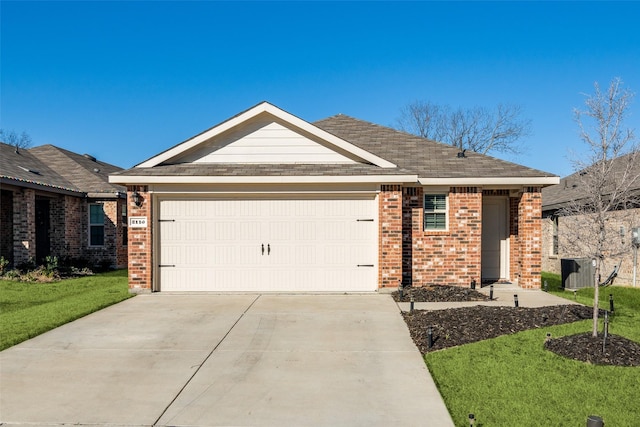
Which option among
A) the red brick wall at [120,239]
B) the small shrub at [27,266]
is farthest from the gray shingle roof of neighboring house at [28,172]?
the small shrub at [27,266]

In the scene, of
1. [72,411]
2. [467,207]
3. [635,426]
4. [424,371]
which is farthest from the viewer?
[467,207]

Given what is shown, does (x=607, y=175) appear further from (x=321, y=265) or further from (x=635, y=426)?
(x=321, y=265)

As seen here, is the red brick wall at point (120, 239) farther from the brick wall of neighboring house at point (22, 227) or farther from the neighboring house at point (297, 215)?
the neighboring house at point (297, 215)

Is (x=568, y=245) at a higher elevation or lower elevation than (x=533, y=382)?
higher

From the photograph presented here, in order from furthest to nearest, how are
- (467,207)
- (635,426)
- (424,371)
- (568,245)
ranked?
1. (467,207)
2. (568,245)
3. (424,371)
4. (635,426)

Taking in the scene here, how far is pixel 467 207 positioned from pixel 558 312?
4052 mm

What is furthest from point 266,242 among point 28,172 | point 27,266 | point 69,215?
point 28,172

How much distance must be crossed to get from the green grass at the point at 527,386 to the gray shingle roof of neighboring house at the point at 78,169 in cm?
1643

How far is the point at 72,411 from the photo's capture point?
14.8 feet

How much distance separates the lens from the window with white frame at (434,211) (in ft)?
39.0

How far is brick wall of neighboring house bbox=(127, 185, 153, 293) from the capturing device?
11.0 meters

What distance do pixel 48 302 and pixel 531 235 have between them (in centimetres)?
1239

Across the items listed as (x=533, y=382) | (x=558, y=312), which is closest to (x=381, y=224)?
(x=558, y=312)

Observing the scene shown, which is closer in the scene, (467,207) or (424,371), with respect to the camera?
(424,371)
